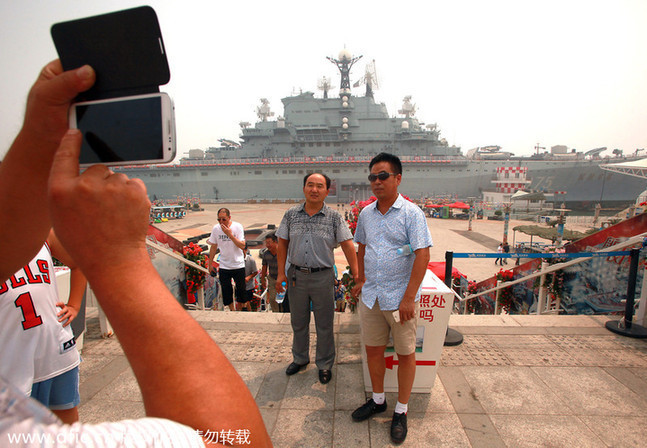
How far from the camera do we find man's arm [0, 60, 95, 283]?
2.40 feet

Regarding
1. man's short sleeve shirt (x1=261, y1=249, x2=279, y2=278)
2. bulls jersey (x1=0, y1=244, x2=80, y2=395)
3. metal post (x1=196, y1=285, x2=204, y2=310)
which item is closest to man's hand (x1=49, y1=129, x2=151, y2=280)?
bulls jersey (x1=0, y1=244, x2=80, y2=395)

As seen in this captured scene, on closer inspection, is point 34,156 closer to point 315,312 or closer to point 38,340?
point 38,340

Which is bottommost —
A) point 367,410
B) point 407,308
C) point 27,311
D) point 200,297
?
point 200,297

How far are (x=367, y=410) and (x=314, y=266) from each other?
1390 mm

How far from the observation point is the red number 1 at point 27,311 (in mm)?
1649

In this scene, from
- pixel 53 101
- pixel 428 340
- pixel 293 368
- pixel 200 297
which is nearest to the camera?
pixel 53 101

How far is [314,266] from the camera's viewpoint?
3154 mm

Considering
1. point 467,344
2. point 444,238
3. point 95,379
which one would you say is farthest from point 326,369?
point 444,238

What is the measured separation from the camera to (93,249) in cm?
60

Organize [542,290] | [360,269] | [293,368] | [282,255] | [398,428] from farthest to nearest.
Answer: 1. [542,290]
2. [282,255]
3. [293,368]
4. [360,269]
5. [398,428]

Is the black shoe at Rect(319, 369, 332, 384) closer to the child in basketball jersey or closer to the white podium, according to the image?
the white podium

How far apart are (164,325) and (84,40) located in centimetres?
77

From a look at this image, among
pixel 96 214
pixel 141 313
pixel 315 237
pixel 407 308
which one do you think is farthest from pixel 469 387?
pixel 96 214

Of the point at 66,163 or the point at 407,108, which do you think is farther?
the point at 407,108
